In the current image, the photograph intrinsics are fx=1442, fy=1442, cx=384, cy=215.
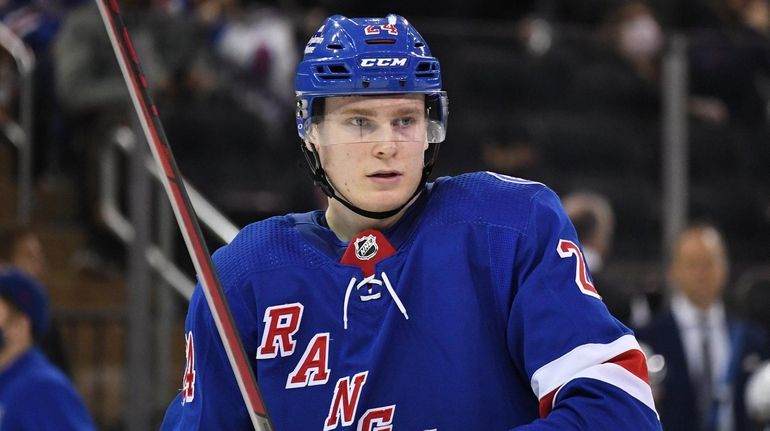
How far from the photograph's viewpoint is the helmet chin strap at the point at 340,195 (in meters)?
2.16

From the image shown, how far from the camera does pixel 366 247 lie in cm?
215

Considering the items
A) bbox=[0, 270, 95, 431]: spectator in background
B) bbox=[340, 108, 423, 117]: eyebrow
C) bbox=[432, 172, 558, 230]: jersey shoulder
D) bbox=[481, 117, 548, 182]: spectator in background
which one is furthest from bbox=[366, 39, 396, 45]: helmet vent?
bbox=[481, 117, 548, 182]: spectator in background

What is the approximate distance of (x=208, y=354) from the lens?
2152 mm

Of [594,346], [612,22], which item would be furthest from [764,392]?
[612,22]

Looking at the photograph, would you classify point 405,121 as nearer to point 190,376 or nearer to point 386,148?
point 386,148

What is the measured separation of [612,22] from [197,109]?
94.8 inches

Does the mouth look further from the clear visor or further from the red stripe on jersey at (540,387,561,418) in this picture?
the red stripe on jersey at (540,387,561,418)

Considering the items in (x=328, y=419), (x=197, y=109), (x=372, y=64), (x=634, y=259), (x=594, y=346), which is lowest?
(x=634, y=259)

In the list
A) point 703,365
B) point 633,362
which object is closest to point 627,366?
point 633,362

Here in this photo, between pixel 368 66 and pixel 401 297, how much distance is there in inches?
13.5

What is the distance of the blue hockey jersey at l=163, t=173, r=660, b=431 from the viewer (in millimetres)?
1974

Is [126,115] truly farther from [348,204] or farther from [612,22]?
[348,204]

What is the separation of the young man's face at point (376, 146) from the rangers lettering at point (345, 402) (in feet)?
0.86

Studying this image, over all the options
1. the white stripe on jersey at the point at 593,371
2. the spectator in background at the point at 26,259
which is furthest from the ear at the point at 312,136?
the spectator in background at the point at 26,259
